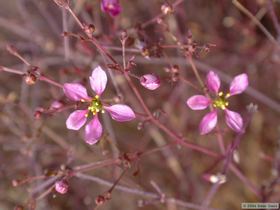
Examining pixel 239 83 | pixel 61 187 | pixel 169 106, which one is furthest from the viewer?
pixel 169 106

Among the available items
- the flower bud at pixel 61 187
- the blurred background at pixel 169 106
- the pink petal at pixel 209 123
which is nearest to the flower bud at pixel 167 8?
the pink petal at pixel 209 123

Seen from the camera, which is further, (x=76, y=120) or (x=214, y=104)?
(x=214, y=104)

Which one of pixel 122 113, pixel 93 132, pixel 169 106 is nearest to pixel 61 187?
pixel 93 132

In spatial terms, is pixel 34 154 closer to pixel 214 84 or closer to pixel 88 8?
pixel 88 8

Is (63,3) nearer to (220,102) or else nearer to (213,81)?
(213,81)

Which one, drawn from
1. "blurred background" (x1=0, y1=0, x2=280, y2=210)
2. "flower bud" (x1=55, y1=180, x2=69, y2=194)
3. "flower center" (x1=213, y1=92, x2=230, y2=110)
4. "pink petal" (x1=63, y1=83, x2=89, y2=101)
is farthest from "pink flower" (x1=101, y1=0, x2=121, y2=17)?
"blurred background" (x1=0, y1=0, x2=280, y2=210)
